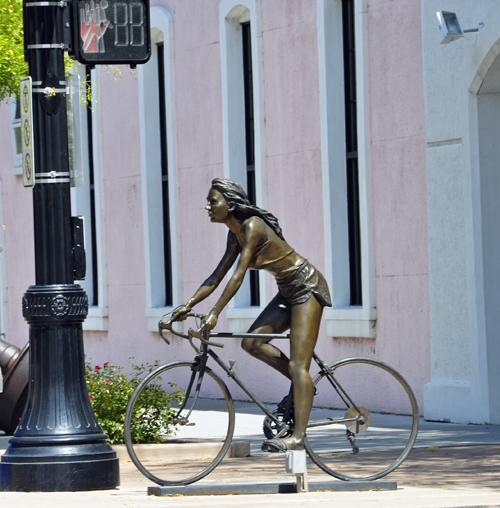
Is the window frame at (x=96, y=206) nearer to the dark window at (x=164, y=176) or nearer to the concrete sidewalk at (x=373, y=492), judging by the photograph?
the dark window at (x=164, y=176)

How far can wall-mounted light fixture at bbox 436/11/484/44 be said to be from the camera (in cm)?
1217

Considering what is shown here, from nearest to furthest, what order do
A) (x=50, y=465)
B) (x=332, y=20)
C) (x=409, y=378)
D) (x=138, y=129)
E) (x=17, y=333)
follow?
(x=50, y=465), (x=409, y=378), (x=332, y=20), (x=138, y=129), (x=17, y=333)

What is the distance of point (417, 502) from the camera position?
7340 mm

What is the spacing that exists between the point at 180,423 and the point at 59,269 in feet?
4.13

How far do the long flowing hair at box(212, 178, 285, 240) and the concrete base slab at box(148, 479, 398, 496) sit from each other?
5.13 ft

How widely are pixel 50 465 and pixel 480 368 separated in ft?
18.5

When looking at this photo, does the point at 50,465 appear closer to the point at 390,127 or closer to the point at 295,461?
the point at 295,461

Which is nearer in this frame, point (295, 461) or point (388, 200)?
point (295, 461)

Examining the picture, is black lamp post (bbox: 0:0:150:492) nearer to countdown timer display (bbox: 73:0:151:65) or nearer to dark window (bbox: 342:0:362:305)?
countdown timer display (bbox: 73:0:151:65)

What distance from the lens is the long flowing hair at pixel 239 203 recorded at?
8094 millimetres

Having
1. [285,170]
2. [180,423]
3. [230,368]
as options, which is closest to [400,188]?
[285,170]

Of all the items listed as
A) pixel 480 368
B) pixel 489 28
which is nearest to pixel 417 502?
pixel 480 368

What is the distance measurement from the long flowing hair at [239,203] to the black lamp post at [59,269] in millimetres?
986

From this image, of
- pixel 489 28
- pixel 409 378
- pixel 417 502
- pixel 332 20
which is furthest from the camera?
pixel 332 20
